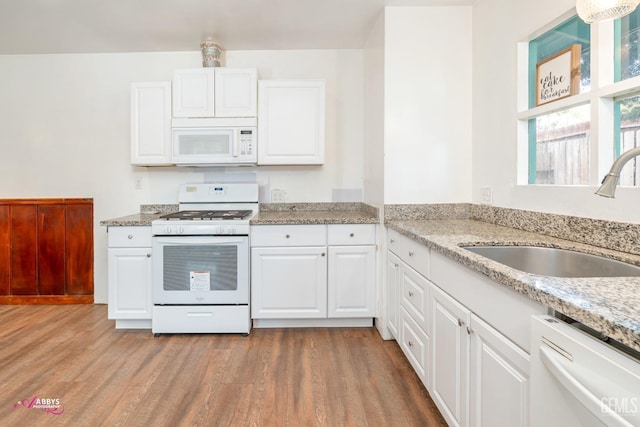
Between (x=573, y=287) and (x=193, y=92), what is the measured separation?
284cm

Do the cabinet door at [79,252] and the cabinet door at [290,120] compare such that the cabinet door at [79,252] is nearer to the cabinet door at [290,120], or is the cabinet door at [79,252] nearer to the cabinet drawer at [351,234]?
the cabinet door at [290,120]

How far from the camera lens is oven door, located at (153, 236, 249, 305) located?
248cm

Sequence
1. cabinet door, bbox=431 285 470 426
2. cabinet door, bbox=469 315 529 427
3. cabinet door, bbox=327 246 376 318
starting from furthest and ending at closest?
cabinet door, bbox=327 246 376 318 < cabinet door, bbox=431 285 470 426 < cabinet door, bbox=469 315 529 427

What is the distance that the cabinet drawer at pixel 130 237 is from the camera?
256 cm

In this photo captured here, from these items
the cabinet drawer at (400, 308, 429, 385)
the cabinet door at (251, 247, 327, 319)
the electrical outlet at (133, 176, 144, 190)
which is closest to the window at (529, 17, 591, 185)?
the cabinet drawer at (400, 308, 429, 385)

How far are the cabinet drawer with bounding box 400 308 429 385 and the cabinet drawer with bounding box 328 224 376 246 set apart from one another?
0.64 metres

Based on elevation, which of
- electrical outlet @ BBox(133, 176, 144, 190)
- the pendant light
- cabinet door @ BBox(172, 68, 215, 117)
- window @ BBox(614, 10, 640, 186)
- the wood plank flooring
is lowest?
the wood plank flooring

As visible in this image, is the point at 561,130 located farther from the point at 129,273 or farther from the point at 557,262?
the point at 129,273

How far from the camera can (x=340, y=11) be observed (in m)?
2.47

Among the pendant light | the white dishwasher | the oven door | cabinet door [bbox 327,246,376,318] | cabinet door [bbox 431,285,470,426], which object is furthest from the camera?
cabinet door [bbox 327,246,376,318]

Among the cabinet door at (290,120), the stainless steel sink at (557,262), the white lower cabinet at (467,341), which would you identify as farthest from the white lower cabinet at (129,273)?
the stainless steel sink at (557,262)

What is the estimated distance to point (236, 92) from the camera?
280cm

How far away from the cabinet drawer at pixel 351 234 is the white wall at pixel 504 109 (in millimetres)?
778

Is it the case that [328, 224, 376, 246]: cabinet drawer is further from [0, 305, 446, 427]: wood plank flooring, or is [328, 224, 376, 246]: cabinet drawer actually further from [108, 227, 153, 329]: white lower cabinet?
[108, 227, 153, 329]: white lower cabinet
